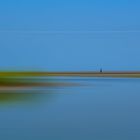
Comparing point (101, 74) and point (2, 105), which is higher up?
point (101, 74)

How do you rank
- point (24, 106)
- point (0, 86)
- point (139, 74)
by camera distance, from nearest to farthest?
point (24, 106)
point (0, 86)
point (139, 74)

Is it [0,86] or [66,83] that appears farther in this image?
[66,83]

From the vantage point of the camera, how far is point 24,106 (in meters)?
5.51

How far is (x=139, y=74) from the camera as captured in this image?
11492 millimetres

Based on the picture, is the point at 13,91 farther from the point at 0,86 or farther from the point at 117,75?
the point at 117,75

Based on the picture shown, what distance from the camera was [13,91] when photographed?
8.37 m

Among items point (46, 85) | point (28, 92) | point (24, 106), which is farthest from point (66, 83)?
point (24, 106)

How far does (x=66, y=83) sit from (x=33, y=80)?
2.15 m

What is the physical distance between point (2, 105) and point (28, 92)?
298 cm

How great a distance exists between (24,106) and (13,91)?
9.50 ft

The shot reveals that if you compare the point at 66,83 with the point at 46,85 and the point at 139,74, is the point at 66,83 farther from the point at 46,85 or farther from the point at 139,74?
the point at 139,74

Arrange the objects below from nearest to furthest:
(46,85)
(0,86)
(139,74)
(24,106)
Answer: (24,106)
(0,86)
(46,85)
(139,74)

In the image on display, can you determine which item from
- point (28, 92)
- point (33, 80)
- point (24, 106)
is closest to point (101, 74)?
point (33, 80)

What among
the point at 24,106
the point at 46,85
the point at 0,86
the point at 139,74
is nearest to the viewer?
the point at 24,106
